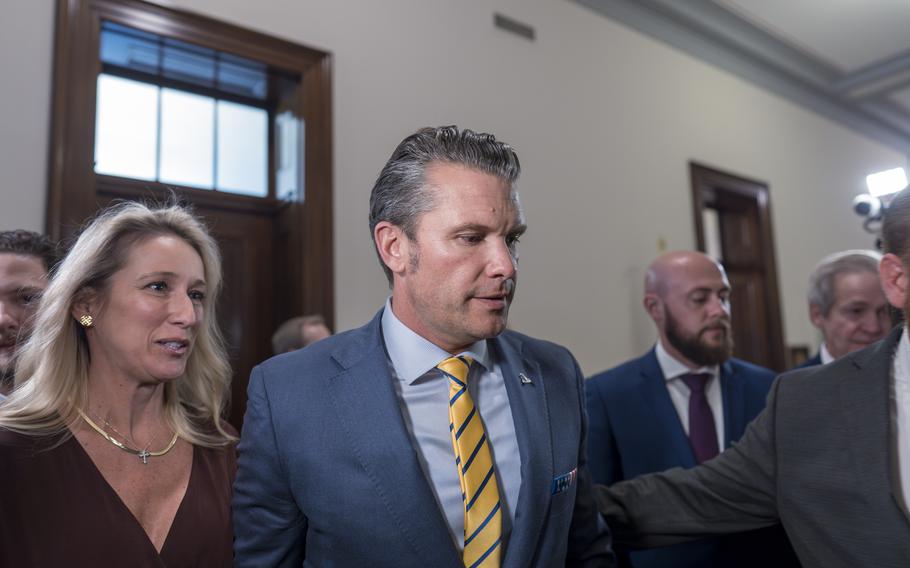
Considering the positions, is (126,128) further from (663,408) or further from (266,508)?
(663,408)

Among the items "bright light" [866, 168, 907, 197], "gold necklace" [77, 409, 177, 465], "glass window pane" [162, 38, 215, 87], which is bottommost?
"gold necklace" [77, 409, 177, 465]

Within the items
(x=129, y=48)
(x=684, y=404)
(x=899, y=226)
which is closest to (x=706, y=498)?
(x=899, y=226)

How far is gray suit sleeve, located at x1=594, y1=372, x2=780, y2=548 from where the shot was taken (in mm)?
1578

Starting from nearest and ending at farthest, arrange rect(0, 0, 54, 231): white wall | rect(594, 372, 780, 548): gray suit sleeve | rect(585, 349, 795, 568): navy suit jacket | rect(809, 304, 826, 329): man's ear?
rect(594, 372, 780, 548): gray suit sleeve → rect(585, 349, 795, 568): navy suit jacket → rect(0, 0, 54, 231): white wall → rect(809, 304, 826, 329): man's ear

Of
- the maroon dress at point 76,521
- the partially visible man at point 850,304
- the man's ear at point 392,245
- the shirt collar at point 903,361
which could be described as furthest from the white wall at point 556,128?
the shirt collar at point 903,361

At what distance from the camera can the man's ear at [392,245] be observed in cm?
138

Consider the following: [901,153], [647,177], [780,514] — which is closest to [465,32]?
[647,177]

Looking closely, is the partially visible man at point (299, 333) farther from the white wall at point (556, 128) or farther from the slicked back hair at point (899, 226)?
the slicked back hair at point (899, 226)

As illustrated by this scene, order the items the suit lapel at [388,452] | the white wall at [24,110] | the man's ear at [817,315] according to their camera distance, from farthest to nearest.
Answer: the man's ear at [817,315] → the white wall at [24,110] → the suit lapel at [388,452]

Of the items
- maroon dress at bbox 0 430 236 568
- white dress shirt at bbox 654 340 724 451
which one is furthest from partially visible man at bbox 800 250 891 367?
maroon dress at bbox 0 430 236 568

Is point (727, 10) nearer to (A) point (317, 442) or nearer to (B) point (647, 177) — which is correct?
(B) point (647, 177)

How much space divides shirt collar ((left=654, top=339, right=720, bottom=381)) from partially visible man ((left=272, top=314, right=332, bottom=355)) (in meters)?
1.40

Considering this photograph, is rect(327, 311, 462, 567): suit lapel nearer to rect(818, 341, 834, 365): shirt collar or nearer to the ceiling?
rect(818, 341, 834, 365): shirt collar

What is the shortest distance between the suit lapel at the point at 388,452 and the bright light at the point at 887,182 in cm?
129
